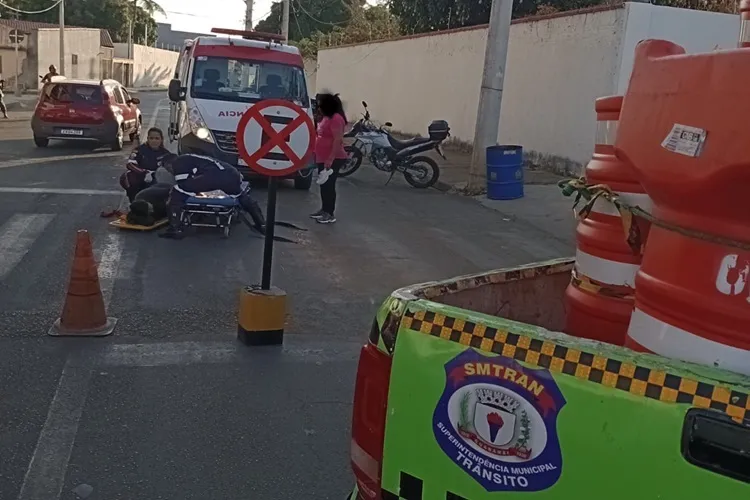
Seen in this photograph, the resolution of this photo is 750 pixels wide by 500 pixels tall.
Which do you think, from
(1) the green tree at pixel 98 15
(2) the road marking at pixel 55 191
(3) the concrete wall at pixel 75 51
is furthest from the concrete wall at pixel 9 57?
(2) the road marking at pixel 55 191

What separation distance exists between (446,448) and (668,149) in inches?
33.9

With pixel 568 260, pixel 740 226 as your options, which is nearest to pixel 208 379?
pixel 568 260

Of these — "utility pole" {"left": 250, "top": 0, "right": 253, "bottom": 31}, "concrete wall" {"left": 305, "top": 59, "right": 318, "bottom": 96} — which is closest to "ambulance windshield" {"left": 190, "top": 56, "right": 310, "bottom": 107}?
"concrete wall" {"left": 305, "top": 59, "right": 318, "bottom": 96}

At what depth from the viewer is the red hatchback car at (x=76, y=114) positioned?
723 inches

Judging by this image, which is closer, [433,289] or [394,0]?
[433,289]

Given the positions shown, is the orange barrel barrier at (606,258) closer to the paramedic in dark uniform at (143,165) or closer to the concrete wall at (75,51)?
the paramedic in dark uniform at (143,165)

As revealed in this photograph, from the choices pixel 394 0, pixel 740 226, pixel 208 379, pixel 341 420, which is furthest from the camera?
pixel 394 0

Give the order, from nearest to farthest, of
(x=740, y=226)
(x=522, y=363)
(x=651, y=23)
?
1. (x=740, y=226)
2. (x=522, y=363)
3. (x=651, y=23)

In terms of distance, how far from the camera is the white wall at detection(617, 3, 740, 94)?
15.2 m

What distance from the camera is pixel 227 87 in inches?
581

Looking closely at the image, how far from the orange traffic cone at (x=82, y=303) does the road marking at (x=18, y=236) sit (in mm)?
1874

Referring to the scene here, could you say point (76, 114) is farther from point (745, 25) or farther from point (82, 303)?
point (745, 25)

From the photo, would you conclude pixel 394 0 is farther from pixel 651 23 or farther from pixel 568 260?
pixel 568 260

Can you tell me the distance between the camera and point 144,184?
1065 cm
